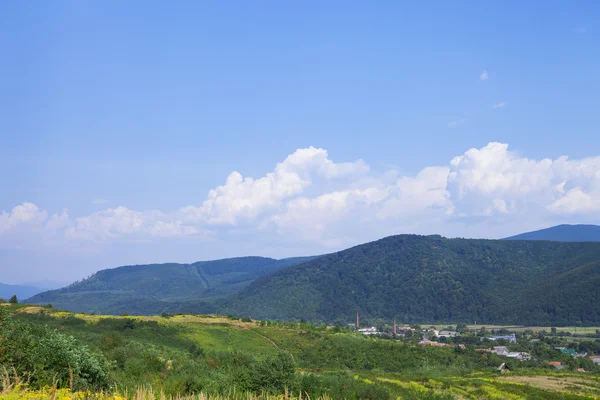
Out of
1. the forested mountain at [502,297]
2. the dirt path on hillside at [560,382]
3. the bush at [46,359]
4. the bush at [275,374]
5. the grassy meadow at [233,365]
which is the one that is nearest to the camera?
the bush at [46,359]

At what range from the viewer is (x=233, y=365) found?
99.5ft

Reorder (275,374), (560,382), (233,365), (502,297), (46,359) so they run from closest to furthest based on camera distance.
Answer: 1. (46,359)
2. (275,374)
3. (233,365)
4. (560,382)
5. (502,297)

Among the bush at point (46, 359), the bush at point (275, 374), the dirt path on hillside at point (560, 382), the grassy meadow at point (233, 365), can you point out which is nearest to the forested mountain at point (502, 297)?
the grassy meadow at point (233, 365)

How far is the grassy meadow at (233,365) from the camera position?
13328 millimetres

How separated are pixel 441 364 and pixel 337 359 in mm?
12724

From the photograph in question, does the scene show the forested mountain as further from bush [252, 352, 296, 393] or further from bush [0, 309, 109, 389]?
bush [0, 309, 109, 389]

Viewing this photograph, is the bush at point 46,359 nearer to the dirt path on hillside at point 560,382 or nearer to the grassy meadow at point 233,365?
the grassy meadow at point 233,365

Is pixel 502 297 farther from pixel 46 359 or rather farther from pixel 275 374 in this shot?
pixel 46 359

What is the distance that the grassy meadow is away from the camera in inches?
525

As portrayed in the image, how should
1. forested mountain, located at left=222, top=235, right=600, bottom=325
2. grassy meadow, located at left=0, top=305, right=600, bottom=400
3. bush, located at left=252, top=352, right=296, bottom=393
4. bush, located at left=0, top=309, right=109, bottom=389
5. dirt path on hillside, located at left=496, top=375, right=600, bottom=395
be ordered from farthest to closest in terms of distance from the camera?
forested mountain, located at left=222, top=235, right=600, bottom=325
dirt path on hillside, located at left=496, top=375, right=600, bottom=395
bush, located at left=252, top=352, right=296, bottom=393
grassy meadow, located at left=0, top=305, right=600, bottom=400
bush, located at left=0, top=309, right=109, bottom=389

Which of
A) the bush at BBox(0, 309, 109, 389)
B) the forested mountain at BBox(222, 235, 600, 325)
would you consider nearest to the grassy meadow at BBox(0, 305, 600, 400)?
the bush at BBox(0, 309, 109, 389)

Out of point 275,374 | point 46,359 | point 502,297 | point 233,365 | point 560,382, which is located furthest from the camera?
point 502,297

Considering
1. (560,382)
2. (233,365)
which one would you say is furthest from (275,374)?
(560,382)

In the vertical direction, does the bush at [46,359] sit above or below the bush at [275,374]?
above
